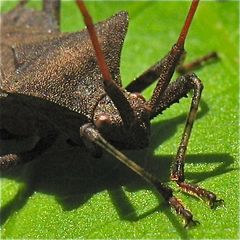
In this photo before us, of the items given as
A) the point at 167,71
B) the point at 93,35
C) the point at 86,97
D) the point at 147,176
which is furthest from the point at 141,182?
the point at 93,35

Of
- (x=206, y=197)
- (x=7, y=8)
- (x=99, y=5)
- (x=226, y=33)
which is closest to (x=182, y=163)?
(x=206, y=197)

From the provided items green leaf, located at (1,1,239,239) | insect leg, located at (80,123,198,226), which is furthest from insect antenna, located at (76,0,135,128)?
green leaf, located at (1,1,239,239)

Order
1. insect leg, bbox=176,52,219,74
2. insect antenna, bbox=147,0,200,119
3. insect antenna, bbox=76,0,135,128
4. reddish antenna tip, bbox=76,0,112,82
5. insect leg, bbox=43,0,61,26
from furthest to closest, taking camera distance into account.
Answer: insect leg, bbox=43,0,61,26 → insect leg, bbox=176,52,219,74 → insect antenna, bbox=147,0,200,119 → insect antenna, bbox=76,0,135,128 → reddish antenna tip, bbox=76,0,112,82

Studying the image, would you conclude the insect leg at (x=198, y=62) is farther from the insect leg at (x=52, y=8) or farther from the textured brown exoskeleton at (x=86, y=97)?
the insect leg at (x=52, y=8)

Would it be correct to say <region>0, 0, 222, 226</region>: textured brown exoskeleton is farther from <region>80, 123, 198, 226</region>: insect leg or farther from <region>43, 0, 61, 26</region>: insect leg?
<region>43, 0, 61, 26</region>: insect leg

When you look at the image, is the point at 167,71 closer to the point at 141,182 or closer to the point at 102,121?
the point at 102,121

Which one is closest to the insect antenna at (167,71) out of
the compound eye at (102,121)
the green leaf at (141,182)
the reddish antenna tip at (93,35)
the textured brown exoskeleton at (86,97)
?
the textured brown exoskeleton at (86,97)
